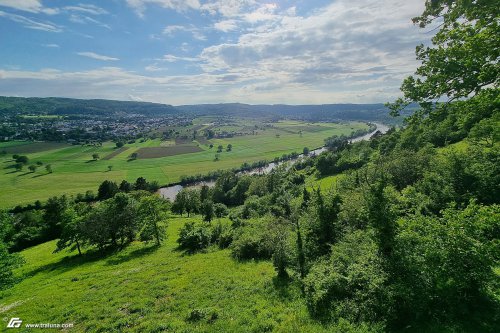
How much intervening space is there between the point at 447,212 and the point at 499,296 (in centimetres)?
489

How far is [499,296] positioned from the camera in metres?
14.2

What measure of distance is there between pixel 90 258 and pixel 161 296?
1035 inches

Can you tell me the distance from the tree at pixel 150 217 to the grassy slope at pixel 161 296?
7919 millimetres

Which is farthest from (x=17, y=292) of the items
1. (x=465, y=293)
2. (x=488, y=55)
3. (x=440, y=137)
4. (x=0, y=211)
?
(x=440, y=137)

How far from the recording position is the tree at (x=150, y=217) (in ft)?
155

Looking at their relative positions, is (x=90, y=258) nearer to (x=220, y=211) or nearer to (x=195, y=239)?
(x=195, y=239)

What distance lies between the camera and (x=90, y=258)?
1729 inches

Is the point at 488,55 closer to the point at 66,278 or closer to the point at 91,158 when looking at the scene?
the point at 66,278

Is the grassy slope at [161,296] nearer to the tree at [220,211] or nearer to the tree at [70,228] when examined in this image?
the tree at [70,228]

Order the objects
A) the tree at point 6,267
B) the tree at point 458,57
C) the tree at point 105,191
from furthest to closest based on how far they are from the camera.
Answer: the tree at point 105,191, the tree at point 6,267, the tree at point 458,57

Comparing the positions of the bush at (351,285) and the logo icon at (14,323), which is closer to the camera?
the bush at (351,285)

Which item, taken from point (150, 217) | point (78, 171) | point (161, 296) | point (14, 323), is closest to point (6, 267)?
point (14, 323)

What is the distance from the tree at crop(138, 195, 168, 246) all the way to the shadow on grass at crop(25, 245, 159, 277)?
2296mm

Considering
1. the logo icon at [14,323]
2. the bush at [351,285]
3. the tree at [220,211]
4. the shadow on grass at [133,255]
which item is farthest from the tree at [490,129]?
the tree at [220,211]
